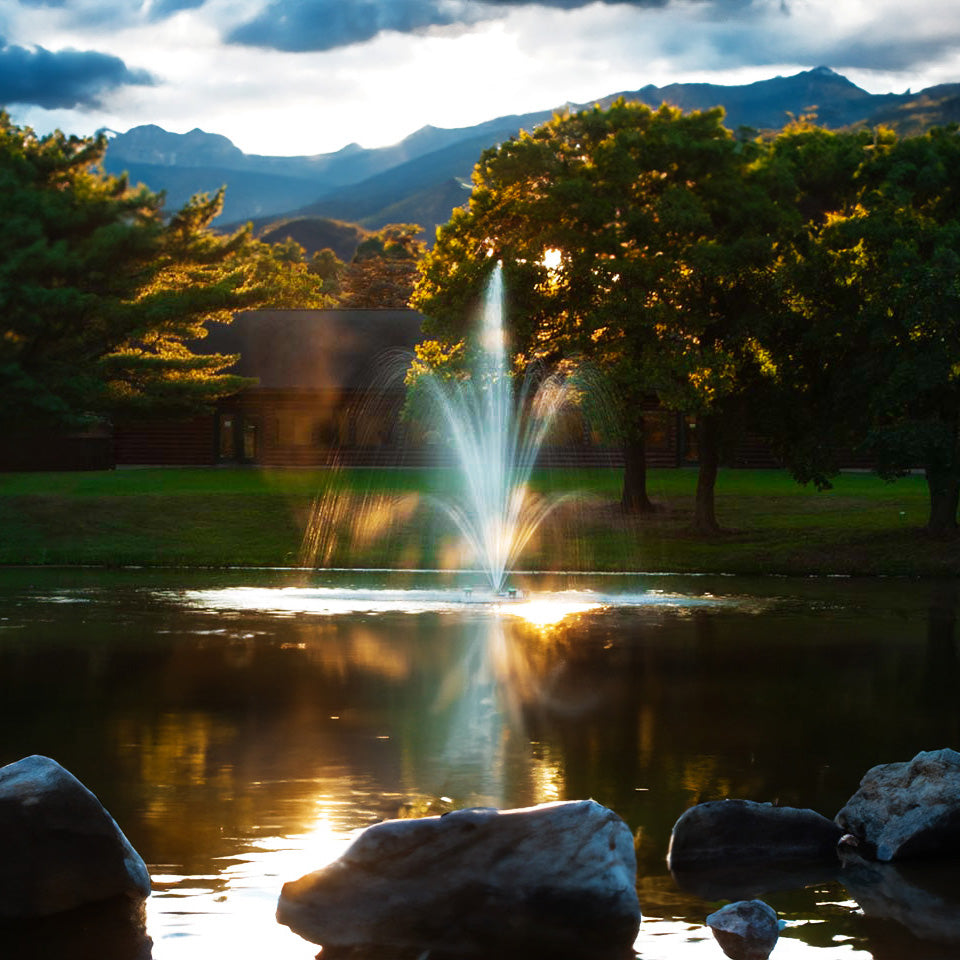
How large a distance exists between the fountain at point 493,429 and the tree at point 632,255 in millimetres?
682

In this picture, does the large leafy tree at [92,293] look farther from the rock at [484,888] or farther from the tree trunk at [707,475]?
the rock at [484,888]

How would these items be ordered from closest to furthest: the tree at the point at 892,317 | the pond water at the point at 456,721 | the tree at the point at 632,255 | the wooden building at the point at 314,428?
1. the pond water at the point at 456,721
2. the tree at the point at 892,317
3. the tree at the point at 632,255
4. the wooden building at the point at 314,428

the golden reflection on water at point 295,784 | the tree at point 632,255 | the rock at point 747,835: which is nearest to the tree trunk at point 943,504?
the tree at point 632,255

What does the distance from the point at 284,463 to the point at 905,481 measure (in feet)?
79.3

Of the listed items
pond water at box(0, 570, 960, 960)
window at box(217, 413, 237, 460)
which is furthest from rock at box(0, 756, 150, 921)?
window at box(217, 413, 237, 460)

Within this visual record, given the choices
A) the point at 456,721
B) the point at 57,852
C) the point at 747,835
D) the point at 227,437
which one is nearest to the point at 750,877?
the point at 747,835

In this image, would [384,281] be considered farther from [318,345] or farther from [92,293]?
[92,293]

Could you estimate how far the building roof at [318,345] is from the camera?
199 ft

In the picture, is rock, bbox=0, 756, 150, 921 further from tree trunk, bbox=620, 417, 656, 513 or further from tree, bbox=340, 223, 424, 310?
tree, bbox=340, 223, 424, 310

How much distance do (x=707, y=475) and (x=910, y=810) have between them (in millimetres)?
27175

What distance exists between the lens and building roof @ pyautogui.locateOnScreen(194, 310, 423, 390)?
60688 millimetres

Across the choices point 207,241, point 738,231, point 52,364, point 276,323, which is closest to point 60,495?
point 52,364

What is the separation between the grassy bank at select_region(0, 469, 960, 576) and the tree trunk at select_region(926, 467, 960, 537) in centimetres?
48

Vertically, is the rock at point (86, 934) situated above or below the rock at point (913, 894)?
above
